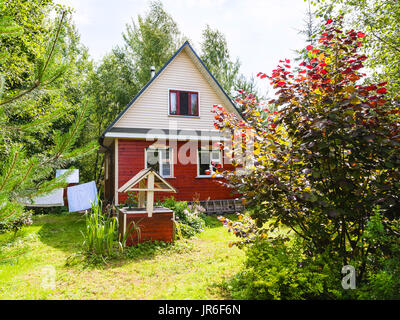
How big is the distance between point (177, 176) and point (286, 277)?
8846mm

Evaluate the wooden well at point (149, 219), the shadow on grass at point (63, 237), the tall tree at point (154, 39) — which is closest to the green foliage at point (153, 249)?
the wooden well at point (149, 219)

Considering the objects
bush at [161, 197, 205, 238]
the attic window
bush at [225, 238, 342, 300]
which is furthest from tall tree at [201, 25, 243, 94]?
bush at [225, 238, 342, 300]

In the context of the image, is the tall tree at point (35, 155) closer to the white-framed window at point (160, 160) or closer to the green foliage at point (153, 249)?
the green foliage at point (153, 249)

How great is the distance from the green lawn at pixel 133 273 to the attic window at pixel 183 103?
6932 millimetres

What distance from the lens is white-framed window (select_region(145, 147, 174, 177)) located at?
1170 centimetres

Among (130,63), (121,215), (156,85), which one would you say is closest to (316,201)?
(121,215)

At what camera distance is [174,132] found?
11883mm

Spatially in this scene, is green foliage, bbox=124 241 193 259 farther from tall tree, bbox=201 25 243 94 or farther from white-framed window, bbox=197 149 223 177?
tall tree, bbox=201 25 243 94

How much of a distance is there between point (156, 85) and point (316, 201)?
33.4 feet

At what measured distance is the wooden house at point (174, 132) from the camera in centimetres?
1125

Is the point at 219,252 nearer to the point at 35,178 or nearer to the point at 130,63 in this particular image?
the point at 35,178

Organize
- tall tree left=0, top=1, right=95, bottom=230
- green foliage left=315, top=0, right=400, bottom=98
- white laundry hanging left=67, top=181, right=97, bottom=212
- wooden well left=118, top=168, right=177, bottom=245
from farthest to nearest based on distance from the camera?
white laundry hanging left=67, top=181, right=97, bottom=212
green foliage left=315, top=0, right=400, bottom=98
wooden well left=118, top=168, right=177, bottom=245
tall tree left=0, top=1, right=95, bottom=230

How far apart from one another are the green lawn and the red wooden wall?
14.9ft

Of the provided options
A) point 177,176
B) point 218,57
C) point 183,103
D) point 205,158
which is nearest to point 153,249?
point 177,176
